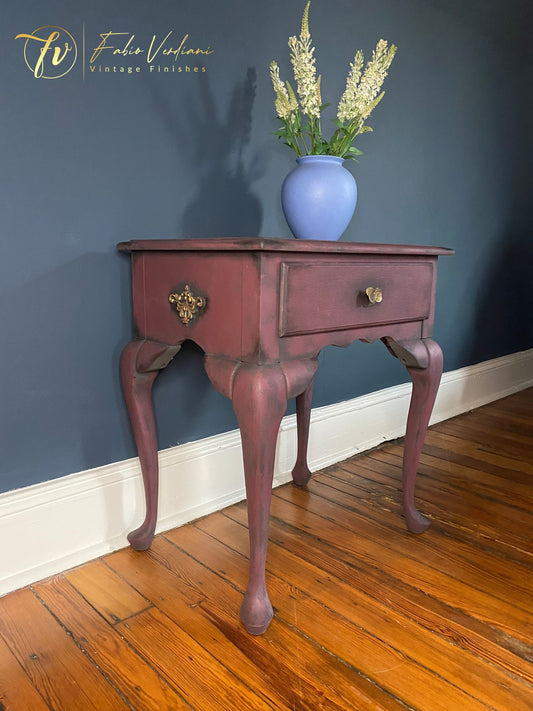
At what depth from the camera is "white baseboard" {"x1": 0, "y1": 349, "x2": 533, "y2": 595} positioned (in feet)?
4.26

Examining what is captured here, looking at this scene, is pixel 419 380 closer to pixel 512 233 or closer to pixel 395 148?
pixel 395 148

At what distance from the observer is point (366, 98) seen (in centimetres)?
134

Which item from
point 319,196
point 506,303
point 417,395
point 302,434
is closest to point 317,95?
point 319,196

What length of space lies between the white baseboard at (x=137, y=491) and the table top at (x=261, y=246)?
56cm

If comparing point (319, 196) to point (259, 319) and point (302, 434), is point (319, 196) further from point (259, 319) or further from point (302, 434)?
point (302, 434)

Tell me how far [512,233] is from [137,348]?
7.61ft

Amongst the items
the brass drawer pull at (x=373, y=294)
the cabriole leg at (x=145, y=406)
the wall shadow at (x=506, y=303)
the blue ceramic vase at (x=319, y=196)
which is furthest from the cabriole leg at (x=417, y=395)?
the wall shadow at (x=506, y=303)

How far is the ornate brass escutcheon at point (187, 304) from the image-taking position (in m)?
1.18

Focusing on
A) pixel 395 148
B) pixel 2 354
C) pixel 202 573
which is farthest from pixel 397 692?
pixel 395 148

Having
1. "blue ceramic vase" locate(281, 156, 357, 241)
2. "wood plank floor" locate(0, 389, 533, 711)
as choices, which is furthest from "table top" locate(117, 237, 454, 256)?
"wood plank floor" locate(0, 389, 533, 711)

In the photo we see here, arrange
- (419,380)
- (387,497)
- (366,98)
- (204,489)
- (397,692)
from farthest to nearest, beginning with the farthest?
(387,497) < (204,489) < (419,380) < (366,98) < (397,692)

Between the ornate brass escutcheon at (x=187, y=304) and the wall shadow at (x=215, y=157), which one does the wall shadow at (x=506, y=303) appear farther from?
the ornate brass escutcheon at (x=187, y=304)

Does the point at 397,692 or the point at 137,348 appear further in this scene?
the point at 137,348

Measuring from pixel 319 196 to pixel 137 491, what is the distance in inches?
34.0
